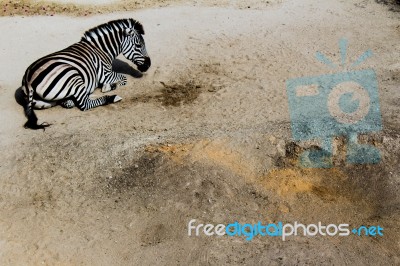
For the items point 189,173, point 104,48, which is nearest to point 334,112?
point 189,173

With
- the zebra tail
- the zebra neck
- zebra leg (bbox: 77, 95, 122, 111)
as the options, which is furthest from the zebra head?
the zebra tail

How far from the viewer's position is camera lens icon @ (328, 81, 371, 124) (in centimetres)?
877

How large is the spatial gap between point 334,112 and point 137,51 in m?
4.98

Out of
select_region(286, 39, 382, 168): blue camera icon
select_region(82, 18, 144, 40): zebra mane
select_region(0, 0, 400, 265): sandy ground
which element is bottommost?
select_region(0, 0, 400, 265): sandy ground

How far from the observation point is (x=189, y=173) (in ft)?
24.6

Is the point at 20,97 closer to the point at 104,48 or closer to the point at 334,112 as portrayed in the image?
the point at 104,48

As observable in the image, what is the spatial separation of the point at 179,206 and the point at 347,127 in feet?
12.3

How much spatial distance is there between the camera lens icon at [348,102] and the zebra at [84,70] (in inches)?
180

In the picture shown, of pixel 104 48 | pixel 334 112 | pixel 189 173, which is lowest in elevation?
pixel 189 173

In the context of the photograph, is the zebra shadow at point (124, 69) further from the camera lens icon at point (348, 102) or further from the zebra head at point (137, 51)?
the camera lens icon at point (348, 102)

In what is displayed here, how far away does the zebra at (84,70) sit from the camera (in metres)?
8.91

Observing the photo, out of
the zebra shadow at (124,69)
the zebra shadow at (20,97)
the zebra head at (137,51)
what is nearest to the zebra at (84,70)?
the zebra head at (137,51)

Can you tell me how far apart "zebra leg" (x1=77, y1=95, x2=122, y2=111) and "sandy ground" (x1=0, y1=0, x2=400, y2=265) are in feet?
0.52

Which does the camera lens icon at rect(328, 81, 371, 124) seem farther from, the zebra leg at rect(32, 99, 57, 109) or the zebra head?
the zebra leg at rect(32, 99, 57, 109)
